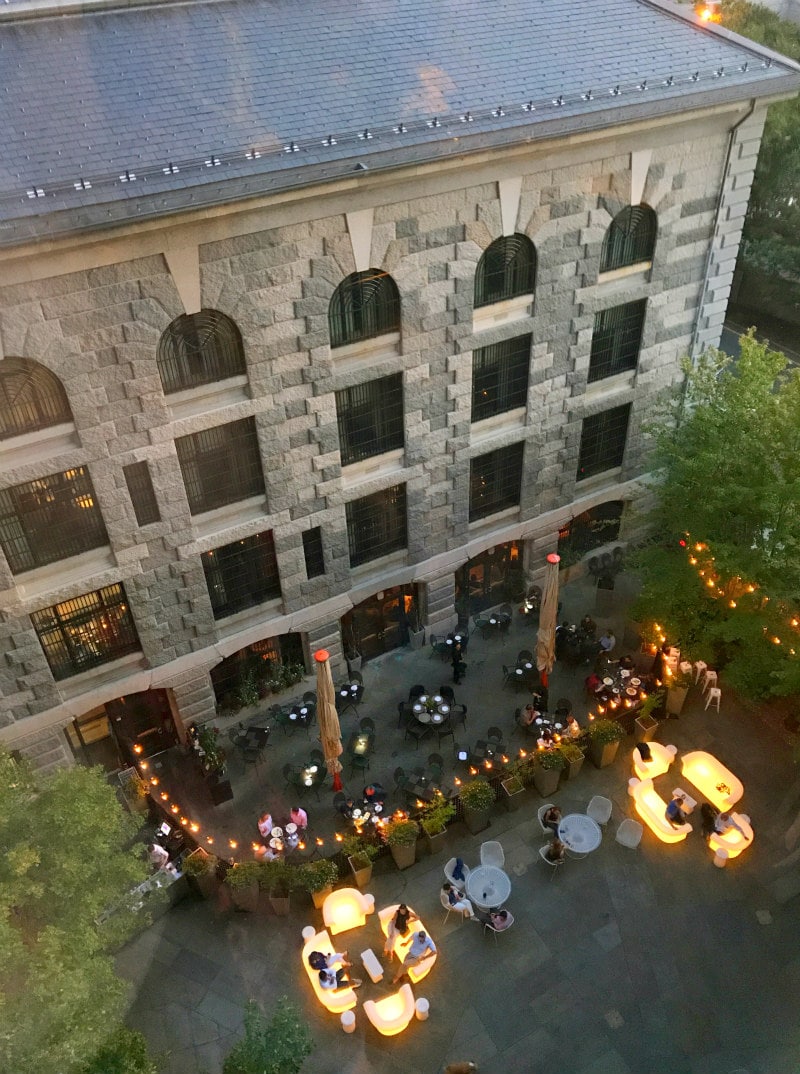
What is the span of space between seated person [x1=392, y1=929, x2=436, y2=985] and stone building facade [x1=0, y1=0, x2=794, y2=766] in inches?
365

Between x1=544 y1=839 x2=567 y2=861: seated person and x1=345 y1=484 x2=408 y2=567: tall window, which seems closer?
x1=544 y1=839 x2=567 y2=861: seated person

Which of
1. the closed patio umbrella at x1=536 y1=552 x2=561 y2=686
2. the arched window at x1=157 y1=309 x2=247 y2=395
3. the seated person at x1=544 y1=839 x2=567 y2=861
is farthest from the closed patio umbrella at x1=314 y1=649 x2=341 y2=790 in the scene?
the arched window at x1=157 y1=309 x2=247 y2=395

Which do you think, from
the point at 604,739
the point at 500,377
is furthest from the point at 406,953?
the point at 500,377

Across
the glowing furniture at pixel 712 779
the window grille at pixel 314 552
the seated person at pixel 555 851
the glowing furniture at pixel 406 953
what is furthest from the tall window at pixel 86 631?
the glowing furniture at pixel 712 779

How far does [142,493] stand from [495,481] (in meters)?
11.2

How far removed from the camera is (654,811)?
2281 cm

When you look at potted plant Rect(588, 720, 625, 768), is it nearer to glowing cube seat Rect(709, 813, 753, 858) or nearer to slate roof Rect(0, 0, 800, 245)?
glowing cube seat Rect(709, 813, 753, 858)

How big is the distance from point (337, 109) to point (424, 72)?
3245 mm

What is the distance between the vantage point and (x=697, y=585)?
2466cm

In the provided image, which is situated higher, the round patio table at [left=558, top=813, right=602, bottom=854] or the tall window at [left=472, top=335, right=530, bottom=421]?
the tall window at [left=472, top=335, right=530, bottom=421]

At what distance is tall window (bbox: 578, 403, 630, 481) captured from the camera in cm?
2762

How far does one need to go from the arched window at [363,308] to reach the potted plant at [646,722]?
12.9m

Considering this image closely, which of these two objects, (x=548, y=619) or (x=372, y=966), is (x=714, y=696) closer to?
(x=548, y=619)

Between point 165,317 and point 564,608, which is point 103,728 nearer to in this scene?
point 165,317
